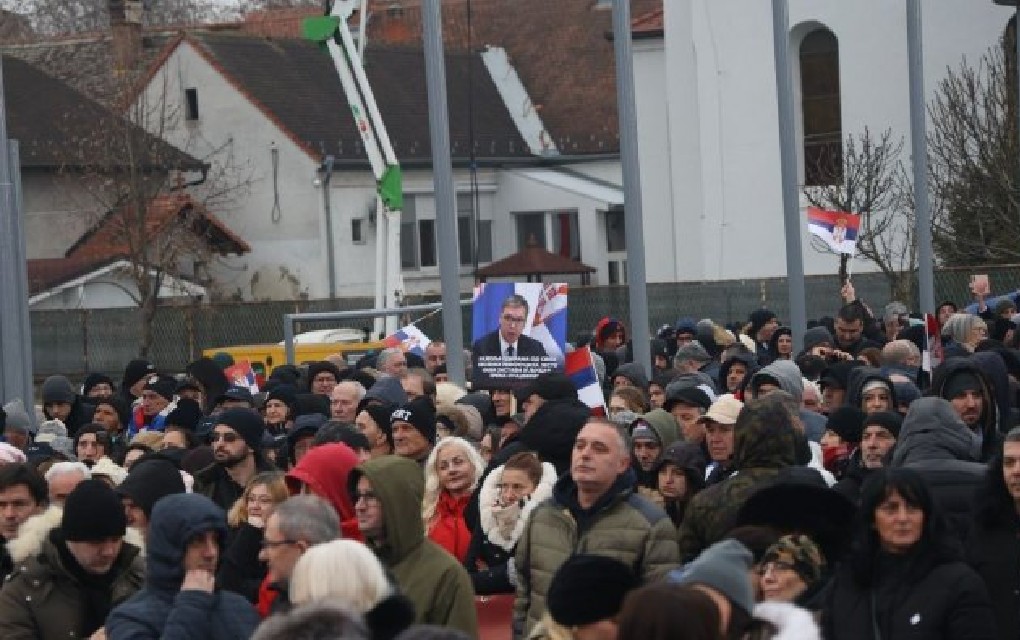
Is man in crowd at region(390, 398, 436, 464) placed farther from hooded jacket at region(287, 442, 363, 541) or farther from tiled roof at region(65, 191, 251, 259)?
tiled roof at region(65, 191, 251, 259)

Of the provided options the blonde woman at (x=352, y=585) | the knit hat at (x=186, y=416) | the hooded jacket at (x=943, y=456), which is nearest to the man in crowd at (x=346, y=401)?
the knit hat at (x=186, y=416)

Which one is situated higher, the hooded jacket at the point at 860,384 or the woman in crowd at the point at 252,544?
the hooded jacket at the point at 860,384

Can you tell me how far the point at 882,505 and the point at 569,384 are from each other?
5.70m

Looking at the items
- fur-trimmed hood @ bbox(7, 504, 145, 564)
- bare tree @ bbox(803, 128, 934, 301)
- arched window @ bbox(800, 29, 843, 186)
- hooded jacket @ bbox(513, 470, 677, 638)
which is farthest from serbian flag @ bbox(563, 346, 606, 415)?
arched window @ bbox(800, 29, 843, 186)

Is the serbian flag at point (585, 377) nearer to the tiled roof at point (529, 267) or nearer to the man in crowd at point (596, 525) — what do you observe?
the man in crowd at point (596, 525)

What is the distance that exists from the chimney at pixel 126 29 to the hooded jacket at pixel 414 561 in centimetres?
6551

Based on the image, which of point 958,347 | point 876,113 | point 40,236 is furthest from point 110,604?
point 40,236

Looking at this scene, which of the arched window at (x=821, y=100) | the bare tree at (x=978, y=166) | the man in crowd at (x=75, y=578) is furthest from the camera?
the arched window at (x=821, y=100)

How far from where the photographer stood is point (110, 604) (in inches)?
356

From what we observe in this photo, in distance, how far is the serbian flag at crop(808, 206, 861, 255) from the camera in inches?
1047

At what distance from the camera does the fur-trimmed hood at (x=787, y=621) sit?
22.0ft

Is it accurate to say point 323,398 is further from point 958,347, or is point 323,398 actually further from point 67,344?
point 67,344

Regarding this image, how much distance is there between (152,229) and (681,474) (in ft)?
154

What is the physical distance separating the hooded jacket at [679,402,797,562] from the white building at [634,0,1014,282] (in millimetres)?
38037
